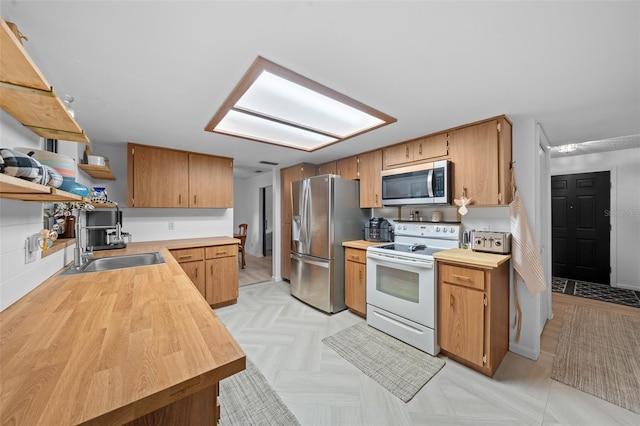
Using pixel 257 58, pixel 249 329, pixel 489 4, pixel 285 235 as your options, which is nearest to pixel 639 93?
pixel 489 4

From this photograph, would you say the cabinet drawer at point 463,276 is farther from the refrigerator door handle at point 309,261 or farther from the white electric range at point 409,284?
the refrigerator door handle at point 309,261

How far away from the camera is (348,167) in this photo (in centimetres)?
358

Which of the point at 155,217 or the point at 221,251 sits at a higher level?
the point at 155,217

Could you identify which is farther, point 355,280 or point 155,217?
point 155,217

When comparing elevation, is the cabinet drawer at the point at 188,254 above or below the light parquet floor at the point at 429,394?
above

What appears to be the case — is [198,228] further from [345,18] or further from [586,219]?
[586,219]

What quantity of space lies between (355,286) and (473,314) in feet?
4.32

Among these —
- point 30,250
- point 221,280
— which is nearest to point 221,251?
point 221,280

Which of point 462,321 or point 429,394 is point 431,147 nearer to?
point 462,321

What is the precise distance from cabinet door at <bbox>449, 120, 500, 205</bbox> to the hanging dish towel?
8.4 inches

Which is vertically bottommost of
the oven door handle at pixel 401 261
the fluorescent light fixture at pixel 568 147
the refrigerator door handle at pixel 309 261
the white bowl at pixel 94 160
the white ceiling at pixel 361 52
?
the refrigerator door handle at pixel 309 261

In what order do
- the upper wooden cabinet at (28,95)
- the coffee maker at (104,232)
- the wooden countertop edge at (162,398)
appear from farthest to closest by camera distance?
the coffee maker at (104,232), the upper wooden cabinet at (28,95), the wooden countertop edge at (162,398)

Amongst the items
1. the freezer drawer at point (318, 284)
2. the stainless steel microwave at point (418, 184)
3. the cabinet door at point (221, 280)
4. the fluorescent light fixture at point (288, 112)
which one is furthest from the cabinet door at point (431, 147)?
the cabinet door at point (221, 280)

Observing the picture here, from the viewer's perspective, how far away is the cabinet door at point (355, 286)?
2.92 meters
